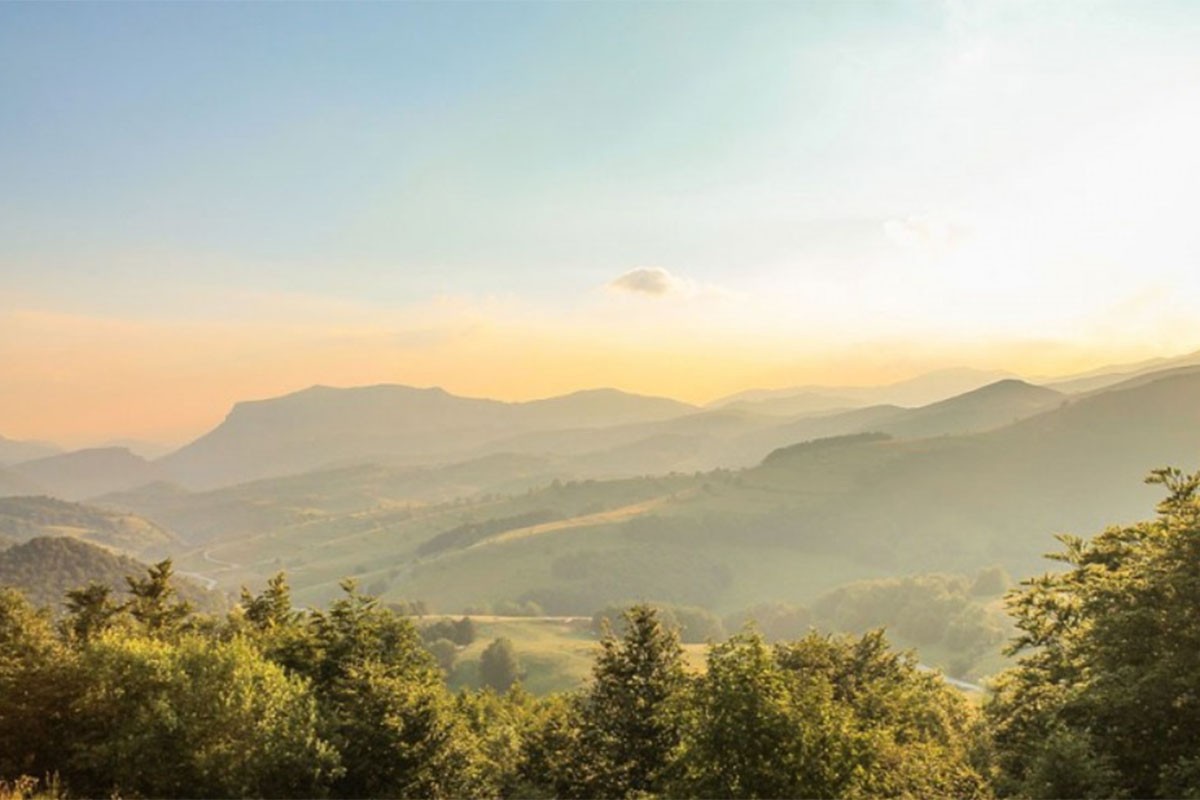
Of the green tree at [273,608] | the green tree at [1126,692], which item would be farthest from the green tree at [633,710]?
the green tree at [273,608]

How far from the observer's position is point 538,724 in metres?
48.7

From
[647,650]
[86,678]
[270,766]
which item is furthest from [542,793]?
[86,678]

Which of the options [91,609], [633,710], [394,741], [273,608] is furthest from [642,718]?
→ [91,609]

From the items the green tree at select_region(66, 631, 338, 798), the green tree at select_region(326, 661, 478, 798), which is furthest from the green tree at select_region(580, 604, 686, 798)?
the green tree at select_region(66, 631, 338, 798)

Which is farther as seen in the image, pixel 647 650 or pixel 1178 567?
pixel 647 650

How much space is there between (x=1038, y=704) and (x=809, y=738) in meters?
16.5

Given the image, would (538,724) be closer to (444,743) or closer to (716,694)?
(444,743)

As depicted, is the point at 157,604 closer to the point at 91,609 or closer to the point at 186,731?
the point at 91,609

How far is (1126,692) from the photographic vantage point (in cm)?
3002

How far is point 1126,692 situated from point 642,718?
21.7 m

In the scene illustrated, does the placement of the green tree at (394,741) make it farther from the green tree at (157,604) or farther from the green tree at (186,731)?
the green tree at (157,604)

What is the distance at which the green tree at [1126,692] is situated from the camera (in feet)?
91.1

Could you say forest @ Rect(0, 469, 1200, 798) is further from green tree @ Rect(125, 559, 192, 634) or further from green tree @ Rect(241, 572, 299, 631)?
green tree @ Rect(241, 572, 299, 631)

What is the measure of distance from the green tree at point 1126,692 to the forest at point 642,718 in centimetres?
10
